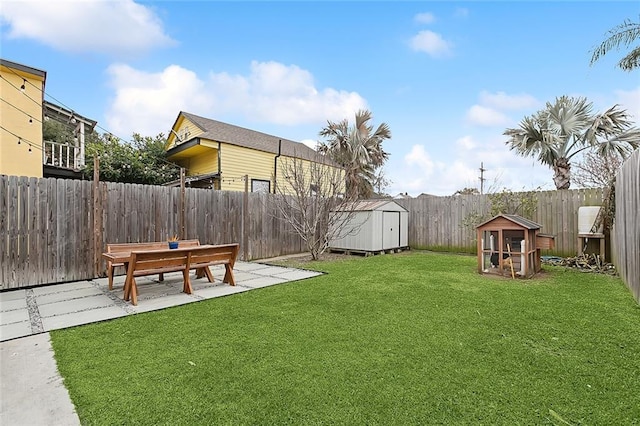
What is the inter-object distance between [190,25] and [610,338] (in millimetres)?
10382

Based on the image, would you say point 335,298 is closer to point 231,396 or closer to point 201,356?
point 201,356

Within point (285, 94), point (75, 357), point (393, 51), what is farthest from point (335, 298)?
point (285, 94)

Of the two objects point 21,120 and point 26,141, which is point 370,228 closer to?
point 26,141

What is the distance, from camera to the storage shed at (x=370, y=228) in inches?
383

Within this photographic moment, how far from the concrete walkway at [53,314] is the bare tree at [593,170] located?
13.7m

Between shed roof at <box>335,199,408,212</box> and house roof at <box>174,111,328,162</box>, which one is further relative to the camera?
house roof at <box>174,111,328,162</box>

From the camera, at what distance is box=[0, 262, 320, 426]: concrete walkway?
2.14m

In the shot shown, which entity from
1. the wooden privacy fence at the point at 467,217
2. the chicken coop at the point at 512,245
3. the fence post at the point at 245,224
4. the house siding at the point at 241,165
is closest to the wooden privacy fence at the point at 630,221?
the chicken coop at the point at 512,245

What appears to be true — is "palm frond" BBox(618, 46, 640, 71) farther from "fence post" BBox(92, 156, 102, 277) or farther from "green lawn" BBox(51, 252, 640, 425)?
"fence post" BBox(92, 156, 102, 277)

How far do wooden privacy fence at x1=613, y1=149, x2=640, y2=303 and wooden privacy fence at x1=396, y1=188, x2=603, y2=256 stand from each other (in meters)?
3.06

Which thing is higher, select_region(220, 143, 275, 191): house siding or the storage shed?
select_region(220, 143, 275, 191): house siding

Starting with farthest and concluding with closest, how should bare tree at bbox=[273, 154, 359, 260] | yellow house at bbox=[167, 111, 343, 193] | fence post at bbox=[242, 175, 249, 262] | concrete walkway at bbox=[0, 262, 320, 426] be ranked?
yellow house at bbox=[167, 111, 343, 193]
fence post at bbox=[242, 175, 249, 262]
bare tree at bbox=[273, 154, 359, 260]
concrete walkway at bbox=[0, 262, 320, 426]

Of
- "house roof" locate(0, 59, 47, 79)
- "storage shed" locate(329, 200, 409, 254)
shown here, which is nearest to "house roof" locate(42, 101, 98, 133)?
"house roof" locate(0, 59, 47, 79)

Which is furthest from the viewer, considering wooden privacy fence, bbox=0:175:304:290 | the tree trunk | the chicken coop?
the tree trunk
